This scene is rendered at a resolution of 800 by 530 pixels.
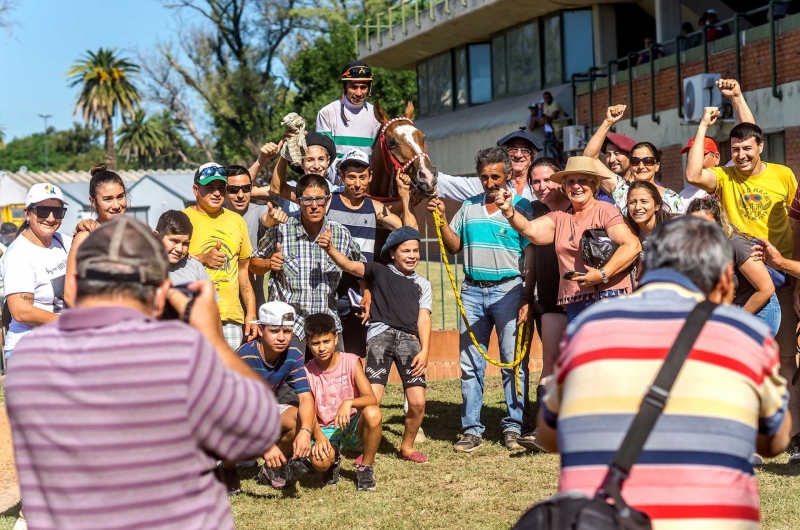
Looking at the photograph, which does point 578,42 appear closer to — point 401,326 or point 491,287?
point 491,287

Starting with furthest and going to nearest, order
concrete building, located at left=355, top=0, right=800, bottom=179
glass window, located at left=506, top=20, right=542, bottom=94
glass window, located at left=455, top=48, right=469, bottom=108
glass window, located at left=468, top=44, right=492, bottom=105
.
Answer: glass window, located at left=455, top=48, right=469, bottom=108
glass window, located at left=468, top=44, right=492, bottom=105
glass window, located at left=506, top=20, right=542, bottom=94
concrete building, located at left=355, top=0, right=800, bottom=179

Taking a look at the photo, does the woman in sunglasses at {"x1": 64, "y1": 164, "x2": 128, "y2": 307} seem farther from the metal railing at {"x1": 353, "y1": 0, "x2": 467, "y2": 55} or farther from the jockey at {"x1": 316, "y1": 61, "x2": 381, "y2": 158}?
the metal railing at {"x1": 353, "y1": 0, "x2": 467, "y2": 55}

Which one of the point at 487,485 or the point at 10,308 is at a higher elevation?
the point at 10,308

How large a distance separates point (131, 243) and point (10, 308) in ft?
11.1

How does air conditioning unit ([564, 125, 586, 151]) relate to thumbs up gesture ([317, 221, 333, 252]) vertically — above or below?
above

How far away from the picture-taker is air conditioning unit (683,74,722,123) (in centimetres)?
1772

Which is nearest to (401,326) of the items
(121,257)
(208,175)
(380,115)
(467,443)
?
(467,443)

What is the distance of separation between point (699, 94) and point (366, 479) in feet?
41.9

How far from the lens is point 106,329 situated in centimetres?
287

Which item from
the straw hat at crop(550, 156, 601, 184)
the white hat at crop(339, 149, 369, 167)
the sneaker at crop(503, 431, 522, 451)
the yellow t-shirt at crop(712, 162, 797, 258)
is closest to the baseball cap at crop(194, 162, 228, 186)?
the white hat at crop(339, 149, 369, 167)

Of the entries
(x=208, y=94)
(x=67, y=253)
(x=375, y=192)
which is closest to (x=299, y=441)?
(x=67, y=253)

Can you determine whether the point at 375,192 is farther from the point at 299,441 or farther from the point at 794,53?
the point at 794,53

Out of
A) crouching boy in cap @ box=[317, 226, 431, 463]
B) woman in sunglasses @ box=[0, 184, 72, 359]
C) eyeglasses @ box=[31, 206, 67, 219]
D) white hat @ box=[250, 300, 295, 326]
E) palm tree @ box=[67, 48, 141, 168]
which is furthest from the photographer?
palm tree @ box=[67, 48, 141, 168]

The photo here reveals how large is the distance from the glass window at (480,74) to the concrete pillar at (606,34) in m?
5.77
